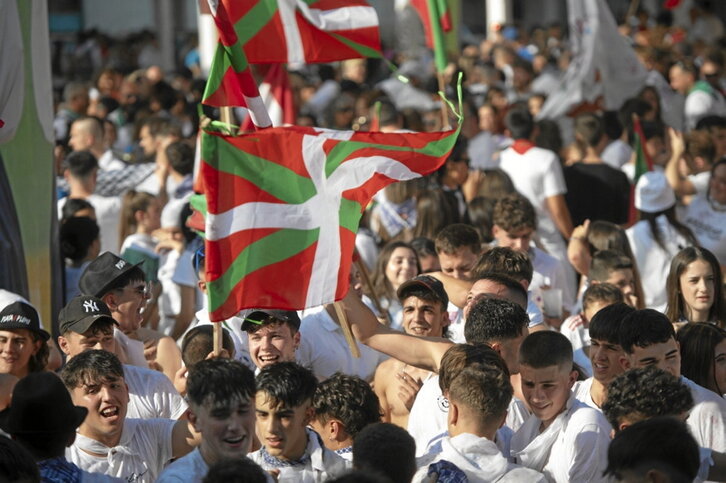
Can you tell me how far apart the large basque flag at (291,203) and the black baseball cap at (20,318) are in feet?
3.45

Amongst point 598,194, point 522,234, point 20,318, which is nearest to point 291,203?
point 20,318

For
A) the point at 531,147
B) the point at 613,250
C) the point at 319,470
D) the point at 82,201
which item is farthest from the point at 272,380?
the point at 531,147

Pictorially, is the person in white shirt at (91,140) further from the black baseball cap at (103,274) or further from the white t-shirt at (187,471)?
the white t-shirt at (187,471)

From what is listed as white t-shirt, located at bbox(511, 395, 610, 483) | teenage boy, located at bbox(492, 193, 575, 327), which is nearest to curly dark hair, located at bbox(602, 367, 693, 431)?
white t-shirt, located at bbox(511, 395, 610, 483)

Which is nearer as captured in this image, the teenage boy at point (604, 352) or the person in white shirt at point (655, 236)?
the teenage boy at point (604, 352)

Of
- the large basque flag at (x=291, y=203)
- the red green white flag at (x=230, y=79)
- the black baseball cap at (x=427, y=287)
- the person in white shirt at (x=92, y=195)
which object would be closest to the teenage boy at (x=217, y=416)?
the large basque flag at (x=291, y=203)

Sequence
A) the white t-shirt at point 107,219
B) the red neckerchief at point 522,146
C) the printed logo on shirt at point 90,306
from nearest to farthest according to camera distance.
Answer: the printed logo on shirt at point 90,306
the white t-shirt at point 107,219
the red neckerchief at point 522,146

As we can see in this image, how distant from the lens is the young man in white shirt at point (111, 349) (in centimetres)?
607

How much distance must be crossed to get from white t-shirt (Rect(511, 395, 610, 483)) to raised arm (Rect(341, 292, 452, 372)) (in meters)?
0.73

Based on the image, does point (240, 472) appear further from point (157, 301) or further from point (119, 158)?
point (119, 158)

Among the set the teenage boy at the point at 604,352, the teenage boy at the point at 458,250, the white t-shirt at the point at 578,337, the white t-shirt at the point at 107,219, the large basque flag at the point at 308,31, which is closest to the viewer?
the teenage boy at the point at 604,352

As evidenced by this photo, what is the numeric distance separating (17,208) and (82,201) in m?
1.54

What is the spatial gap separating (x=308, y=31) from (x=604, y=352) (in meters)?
2.43

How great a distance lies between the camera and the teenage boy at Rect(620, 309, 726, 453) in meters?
5.54
